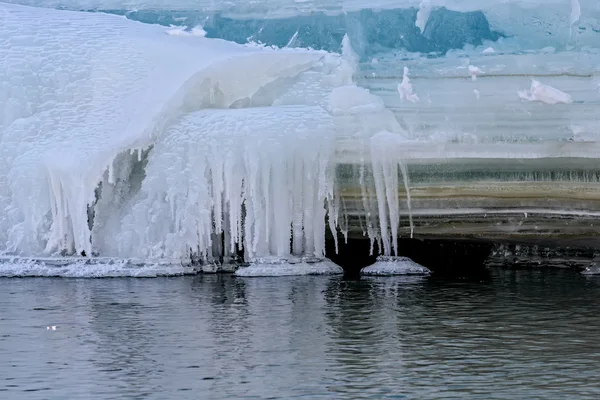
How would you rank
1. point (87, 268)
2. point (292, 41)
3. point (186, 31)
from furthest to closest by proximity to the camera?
1. point (186, 31)
2. point (292, 41)
3. point (87, 268)

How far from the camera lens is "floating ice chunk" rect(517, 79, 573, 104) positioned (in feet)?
53.7

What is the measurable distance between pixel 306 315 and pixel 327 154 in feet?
13.0

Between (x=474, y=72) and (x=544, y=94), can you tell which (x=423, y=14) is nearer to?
(x=474, y=72)

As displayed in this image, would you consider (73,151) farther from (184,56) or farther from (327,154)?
(327,154)

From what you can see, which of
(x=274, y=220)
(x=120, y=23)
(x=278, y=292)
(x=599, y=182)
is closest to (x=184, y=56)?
(x=120, y=23)

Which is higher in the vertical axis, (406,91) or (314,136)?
(406,91)

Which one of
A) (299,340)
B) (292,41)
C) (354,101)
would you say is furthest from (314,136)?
(299,340)

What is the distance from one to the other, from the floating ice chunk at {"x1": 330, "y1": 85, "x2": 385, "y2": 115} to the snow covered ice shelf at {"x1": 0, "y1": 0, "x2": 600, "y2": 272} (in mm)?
28

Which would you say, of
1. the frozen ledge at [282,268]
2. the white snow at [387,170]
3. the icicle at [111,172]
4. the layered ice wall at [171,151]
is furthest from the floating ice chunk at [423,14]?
the icicle at [111,172]

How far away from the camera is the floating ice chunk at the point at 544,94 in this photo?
644 inches

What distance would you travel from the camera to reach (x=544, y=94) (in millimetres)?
16391

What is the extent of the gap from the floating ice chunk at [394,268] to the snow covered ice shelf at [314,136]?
1.61 ft

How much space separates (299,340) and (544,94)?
6.22 meters

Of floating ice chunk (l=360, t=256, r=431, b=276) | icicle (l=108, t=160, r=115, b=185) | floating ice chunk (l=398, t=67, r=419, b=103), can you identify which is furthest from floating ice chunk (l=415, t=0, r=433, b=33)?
icicle (l=108, t=160, r=115, b=185)
